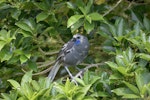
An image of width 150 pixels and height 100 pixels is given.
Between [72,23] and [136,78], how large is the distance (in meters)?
0.48

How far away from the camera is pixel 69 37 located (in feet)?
7.95

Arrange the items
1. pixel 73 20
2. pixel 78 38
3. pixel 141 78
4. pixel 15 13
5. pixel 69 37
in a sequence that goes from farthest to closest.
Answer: pixel 69 37
pixel 15 13
pixel 78 38
pixel 73 20
pixel 141 78

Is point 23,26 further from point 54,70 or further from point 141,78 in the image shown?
point 141,78

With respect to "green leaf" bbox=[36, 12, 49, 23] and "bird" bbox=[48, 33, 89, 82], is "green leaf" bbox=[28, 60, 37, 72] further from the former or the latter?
"green leaf" bbox=[36, 12, 49, 23]

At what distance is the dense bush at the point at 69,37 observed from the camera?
1756mm

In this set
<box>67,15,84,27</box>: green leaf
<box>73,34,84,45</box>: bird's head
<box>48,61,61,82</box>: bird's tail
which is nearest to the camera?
<box>67,15,84,27</box>: green leaf

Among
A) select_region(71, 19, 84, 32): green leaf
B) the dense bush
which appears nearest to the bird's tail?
the dense bush

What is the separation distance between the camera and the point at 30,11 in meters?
2.34

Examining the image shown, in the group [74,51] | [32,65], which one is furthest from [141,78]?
[32,65]

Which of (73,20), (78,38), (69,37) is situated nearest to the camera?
(73,20)

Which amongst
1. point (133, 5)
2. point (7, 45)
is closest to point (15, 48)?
point (7, 45)

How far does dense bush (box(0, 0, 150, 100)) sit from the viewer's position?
176cm

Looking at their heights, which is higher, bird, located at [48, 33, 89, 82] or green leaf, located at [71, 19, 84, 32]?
green leaf, located at [71, 19, 84, 32]

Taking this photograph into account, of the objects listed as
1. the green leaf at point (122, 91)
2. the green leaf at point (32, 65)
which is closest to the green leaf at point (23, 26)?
the green leaf at point (32, 65)
